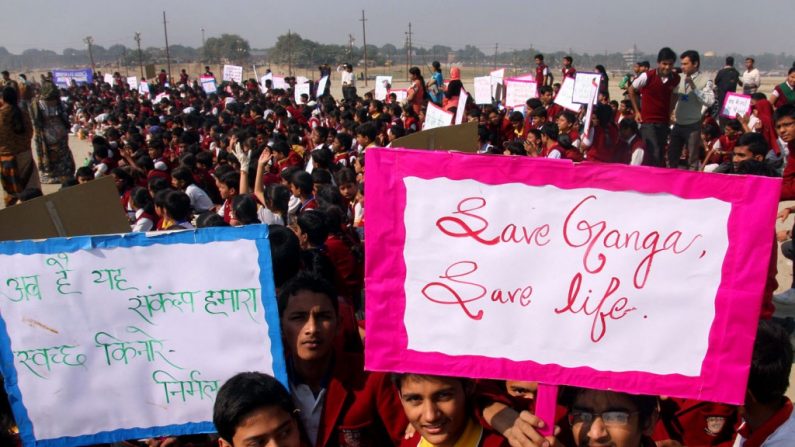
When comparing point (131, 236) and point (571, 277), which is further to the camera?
point (131, 236)

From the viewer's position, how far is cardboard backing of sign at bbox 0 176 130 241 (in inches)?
107

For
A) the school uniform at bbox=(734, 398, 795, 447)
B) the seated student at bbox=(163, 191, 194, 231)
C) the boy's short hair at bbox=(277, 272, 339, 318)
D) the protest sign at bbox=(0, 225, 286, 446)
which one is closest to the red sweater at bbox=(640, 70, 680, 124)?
the seated student at bbox=(163, 191, 194, 231)

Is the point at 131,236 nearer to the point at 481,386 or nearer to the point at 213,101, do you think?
the point at 481,386

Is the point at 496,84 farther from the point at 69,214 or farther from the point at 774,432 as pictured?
the point at 774,432

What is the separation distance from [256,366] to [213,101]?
20.2 m

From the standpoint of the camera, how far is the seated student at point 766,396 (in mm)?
2336

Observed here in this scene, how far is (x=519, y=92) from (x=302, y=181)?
26.1 ft

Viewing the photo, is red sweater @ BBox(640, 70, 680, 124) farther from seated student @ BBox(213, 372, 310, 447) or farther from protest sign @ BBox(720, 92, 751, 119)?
seated student @ BBox(213, 372, 310, 447)

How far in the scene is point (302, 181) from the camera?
5.20 metres

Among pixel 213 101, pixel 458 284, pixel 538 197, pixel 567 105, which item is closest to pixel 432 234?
pixel 458 284

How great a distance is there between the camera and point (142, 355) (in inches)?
91.4

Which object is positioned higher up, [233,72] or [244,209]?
[233,72]

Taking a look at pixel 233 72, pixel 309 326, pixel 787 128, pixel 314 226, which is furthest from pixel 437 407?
pixel 233 72

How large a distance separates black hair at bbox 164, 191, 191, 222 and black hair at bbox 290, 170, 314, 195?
37.5 inches
